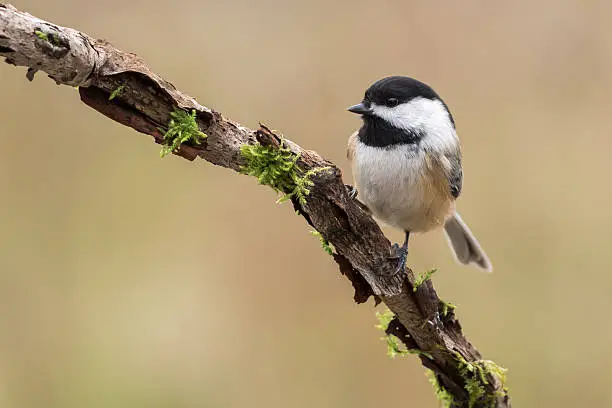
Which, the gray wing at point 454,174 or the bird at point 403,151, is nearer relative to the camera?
the bird at point 403,151

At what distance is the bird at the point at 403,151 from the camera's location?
2.06 meters

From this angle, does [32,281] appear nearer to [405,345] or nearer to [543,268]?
[405,345]

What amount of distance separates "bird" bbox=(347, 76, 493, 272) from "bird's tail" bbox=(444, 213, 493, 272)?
0.61 metres

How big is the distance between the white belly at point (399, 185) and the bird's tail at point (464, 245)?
56 centimetres

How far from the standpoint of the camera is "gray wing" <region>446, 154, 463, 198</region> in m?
2.19

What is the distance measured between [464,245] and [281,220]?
87cm

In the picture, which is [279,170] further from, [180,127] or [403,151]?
[403,151]

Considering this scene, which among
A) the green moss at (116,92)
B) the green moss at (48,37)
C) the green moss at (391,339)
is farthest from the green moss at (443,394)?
the green moss at (48,37)

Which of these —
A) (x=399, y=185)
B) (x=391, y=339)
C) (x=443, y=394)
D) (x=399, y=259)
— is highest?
(x=399, y=185)

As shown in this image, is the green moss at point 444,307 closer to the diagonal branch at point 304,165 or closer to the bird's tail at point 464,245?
the diagonal branch at point 304,165

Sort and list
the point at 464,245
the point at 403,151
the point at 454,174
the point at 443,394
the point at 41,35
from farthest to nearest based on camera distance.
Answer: the point at 464,245
the point at 454,174
the point at 403,151
the point at 443,394
the point at 41,35

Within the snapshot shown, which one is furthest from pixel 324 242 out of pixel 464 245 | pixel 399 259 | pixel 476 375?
pixel 464 245

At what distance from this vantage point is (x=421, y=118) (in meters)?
2.10

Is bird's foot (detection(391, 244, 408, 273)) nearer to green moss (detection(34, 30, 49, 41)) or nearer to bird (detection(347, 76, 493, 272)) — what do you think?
bird (detection(347, 76, 493, 272))
